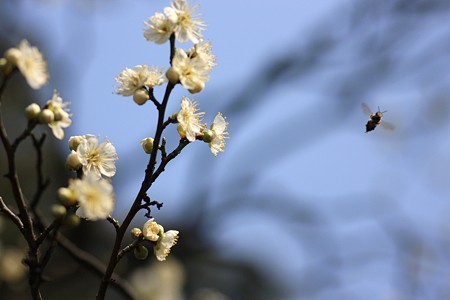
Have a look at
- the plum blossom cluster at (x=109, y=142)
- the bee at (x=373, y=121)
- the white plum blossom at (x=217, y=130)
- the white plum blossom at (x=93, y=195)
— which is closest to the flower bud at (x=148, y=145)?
the plum blossom cluster at (x=109, y=142)

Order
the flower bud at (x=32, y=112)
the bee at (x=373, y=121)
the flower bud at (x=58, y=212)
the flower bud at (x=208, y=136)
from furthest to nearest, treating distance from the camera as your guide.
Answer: the bee at (x=373, y=121) < the flower bud at (x=208, y=136) < the flower bud at (x=32, y=112) < the flower bud at (x=58, y=212)

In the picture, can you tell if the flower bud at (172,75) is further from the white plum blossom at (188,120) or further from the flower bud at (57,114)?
the flower bud at (57,114)

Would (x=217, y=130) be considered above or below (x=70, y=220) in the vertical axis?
above

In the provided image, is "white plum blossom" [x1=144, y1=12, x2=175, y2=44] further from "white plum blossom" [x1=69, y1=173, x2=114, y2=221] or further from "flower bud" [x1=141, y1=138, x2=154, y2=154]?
"white plum blossom" [x1=69, y1=173, x2=114, y2=221]

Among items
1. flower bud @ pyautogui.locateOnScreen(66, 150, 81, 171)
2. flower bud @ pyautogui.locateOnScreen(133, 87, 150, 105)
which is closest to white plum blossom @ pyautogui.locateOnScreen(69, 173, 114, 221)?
flower bud @ pyautogui.locateOnScreen(66, 150, 81, 171)

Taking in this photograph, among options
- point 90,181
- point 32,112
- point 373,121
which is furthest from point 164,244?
point 373,121

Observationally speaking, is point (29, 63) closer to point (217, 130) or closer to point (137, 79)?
point (137, 79)
